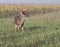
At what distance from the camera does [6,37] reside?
10867mm

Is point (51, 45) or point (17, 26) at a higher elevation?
point (51, 45)

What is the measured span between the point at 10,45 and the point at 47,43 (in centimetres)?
136

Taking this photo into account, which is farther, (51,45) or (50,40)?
(50,40)

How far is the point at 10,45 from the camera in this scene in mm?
9148

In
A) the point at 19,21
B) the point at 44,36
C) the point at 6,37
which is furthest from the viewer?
the point at 19,21

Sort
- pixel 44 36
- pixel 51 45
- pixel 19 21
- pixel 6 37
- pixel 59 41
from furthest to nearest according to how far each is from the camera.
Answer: pixel 19 21
pixel 6 37
pixel 44 36
pixel 59 41
pixel 51 45

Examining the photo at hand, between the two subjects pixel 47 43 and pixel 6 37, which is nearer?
pixel 47 43

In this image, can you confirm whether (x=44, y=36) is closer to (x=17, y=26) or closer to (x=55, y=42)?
(x=55, y=42)

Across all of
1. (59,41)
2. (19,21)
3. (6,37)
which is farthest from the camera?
(19,21)

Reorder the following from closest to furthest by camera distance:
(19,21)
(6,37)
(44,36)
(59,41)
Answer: (59,41)
(44,36)
(6,37)
(19,21)

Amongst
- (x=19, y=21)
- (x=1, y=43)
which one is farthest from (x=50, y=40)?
(x=19, y=21)

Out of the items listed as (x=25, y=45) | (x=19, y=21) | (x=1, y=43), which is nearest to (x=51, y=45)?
(x=25, y=45)

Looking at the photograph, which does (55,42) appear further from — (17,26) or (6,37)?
(17,26)

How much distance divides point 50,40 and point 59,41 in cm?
41
